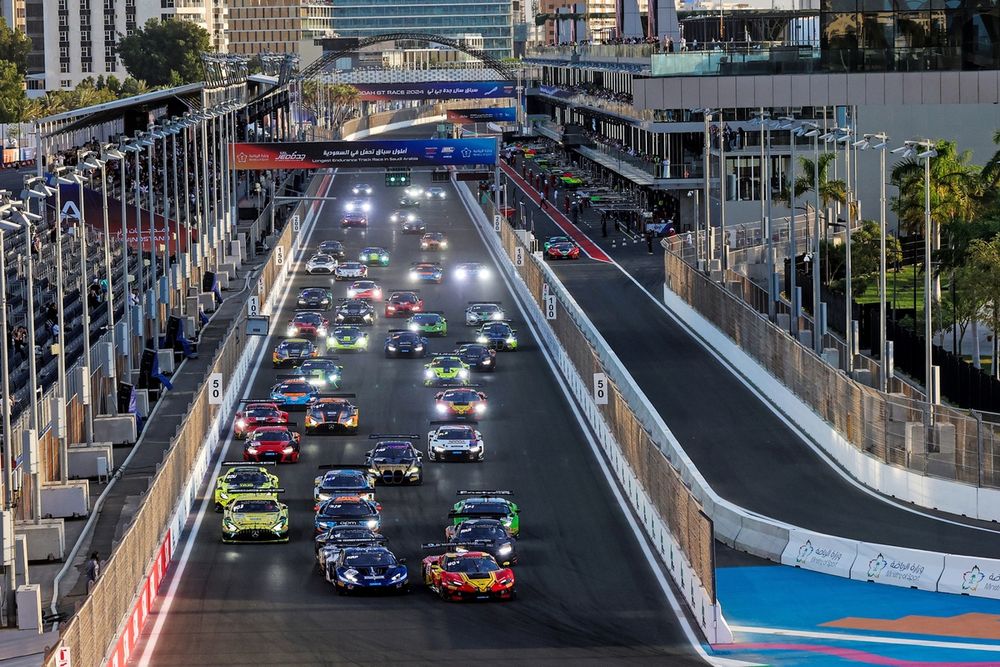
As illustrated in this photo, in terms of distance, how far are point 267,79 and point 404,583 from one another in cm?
12394

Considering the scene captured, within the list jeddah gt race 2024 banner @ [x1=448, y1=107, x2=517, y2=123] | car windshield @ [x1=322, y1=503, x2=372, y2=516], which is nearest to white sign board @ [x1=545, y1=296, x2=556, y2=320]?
car windshield @ [x1=322, y1=503, x2=372, y2=516]

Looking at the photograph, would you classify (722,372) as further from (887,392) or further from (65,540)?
(65,540)

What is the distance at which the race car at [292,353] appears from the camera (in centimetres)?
7625

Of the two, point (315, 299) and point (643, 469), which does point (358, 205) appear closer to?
point (315, 299)

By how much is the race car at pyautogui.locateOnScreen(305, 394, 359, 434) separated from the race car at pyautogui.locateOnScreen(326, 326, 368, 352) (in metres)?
16.4

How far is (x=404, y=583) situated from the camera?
142ft

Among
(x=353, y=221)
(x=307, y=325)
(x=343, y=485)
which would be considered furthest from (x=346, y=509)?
(x=353, y=221)

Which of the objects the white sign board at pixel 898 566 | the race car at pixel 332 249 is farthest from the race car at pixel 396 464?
the race car at pixel 332 249

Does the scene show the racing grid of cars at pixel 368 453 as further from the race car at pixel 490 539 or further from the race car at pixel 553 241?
the race car at pixel 553 241

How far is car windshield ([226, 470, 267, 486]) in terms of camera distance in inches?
2077

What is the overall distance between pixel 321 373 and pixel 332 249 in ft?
128

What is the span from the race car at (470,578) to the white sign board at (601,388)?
55.8 feet

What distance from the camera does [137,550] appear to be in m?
41.2

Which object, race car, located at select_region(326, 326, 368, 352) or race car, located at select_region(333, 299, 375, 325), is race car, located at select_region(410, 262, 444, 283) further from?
race car, located at select_region(326, 326, 368, 352)
